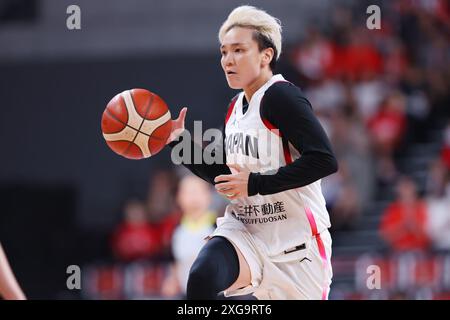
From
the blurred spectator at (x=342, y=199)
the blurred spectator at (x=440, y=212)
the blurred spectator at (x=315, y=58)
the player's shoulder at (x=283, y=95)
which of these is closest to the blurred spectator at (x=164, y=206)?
the blurred spectator at (x=342, y=199)

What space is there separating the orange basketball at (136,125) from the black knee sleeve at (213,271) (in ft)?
2.20

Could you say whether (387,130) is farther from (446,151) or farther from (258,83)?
(258,83)

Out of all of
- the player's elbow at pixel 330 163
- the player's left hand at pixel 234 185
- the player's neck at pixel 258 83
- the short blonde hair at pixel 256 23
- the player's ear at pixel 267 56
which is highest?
the short blonde hair at pixel 256 23

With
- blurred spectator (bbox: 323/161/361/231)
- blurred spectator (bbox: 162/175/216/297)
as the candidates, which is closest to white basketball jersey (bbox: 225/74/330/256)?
blurred spectator (bbox: 162/175/216/297)

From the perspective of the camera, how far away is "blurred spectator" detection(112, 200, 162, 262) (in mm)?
12320

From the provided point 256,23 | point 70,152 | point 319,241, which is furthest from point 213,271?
point 70,152

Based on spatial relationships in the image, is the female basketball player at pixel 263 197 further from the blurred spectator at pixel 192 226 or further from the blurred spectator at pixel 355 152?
the blurred spectator at pixel 355 152

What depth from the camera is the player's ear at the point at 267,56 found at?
5.35 meters

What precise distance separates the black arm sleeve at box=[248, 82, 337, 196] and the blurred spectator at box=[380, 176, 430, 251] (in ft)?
20.1

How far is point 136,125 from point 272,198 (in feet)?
2.81

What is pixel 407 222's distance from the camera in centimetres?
1104

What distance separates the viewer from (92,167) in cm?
1376

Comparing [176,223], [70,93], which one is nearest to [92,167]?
[70,93]

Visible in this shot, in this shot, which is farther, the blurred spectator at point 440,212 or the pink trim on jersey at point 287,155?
the blurred spectator at point 440,212
